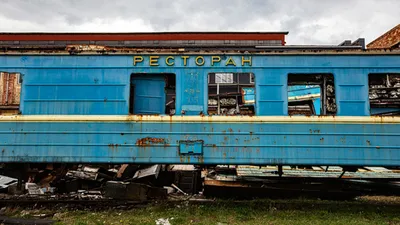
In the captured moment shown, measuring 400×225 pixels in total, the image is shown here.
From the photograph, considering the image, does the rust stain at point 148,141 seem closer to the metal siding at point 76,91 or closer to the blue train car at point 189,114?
the blue train car at point 189,114

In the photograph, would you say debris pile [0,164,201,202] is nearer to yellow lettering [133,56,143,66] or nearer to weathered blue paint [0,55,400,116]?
weathered blue paint [0,55,400,116]

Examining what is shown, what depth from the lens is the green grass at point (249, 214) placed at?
5531 mm

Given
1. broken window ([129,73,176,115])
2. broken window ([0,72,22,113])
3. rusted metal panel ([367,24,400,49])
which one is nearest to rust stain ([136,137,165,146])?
broken window ([129,73,176,115])

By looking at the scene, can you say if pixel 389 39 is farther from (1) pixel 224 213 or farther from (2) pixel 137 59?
(2) pixel 137 59

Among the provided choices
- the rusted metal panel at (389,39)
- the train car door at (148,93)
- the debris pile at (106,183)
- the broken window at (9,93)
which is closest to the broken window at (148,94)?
the train car door at (148,93)

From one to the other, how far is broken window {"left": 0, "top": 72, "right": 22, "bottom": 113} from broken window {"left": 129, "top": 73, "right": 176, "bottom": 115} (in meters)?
2.54

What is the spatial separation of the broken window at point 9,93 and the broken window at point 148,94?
2540mm

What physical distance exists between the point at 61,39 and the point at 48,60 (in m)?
17.5

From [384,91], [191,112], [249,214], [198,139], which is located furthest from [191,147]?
[384,91]

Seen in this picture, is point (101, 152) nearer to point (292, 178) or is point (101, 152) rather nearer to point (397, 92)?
point (292, 178)

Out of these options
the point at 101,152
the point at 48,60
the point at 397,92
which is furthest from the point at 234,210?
the point at 48,60

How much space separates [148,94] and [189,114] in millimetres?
988

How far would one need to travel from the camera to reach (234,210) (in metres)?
6.18

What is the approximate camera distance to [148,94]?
623 centimetres
